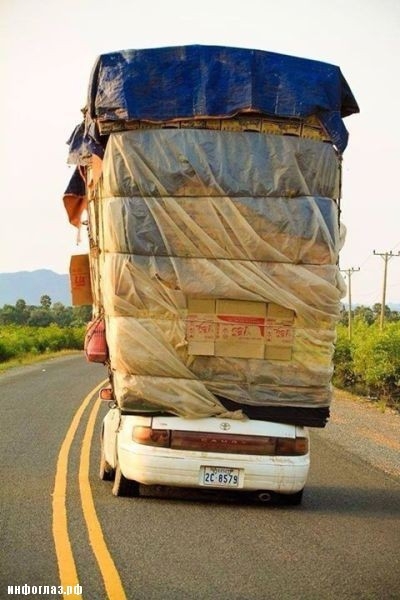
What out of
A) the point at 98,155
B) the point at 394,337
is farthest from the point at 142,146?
the point at 394,337

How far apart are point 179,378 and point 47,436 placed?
17.9 feet

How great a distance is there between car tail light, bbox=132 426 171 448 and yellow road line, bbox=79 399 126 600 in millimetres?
781

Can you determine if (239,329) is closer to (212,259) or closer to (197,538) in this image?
(212,259)

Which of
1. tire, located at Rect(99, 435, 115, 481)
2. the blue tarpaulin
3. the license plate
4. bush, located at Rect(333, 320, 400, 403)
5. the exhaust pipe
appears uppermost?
the blue tarpaulin

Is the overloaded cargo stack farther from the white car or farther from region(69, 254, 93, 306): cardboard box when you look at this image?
region(69, 254, 93, 306): cardboard box

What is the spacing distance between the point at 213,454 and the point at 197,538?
53.0 inches

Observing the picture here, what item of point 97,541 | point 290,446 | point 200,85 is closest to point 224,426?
point 290,446

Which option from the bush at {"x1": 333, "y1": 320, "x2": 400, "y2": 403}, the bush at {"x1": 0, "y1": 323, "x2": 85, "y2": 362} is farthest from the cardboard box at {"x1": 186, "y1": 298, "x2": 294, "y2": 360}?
the bush at {"x1": 0, "y1": 323, "x2": 85, "y2": 362}

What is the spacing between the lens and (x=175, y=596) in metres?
6.11

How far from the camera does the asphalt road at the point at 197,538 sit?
20.9 feet

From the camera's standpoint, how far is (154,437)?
9023 mm

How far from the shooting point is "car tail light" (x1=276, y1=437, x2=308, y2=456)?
9117 millimetres

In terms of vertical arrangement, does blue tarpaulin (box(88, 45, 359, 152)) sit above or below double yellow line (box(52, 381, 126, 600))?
above

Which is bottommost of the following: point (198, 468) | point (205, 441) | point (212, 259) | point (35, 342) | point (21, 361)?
point (35, 342)
